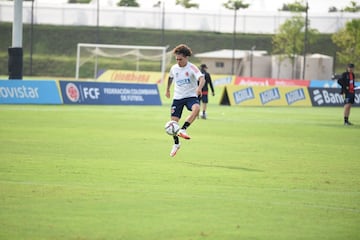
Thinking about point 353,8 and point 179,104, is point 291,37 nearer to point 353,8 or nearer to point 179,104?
point 353,8

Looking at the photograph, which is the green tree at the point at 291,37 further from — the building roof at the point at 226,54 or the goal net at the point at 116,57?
the goal net at the point at 116,57

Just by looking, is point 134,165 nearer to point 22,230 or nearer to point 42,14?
point 22,230

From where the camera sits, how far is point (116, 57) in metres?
76.4

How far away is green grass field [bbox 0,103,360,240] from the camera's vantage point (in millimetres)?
9406

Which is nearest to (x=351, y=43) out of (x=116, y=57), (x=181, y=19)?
(x=116, y=57)

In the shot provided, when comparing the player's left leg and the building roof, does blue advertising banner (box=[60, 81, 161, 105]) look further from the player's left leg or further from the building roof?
the building roof

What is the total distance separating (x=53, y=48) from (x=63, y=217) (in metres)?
83.7

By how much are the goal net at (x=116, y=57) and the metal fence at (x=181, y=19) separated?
51.7 feet

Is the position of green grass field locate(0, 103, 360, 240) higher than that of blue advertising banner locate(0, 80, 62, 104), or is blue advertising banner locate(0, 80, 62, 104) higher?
green grass field locate(0, 103, 360, 240)

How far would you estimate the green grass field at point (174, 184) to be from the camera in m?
Result: 9.41

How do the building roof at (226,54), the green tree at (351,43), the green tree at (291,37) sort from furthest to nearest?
the building roof at (226,54), the green tree at (291,37), the green tree at (351,43)

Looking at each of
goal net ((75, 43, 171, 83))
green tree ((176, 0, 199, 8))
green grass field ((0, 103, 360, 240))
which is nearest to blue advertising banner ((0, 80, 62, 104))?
green grass field ((0, 103, 360, 240))

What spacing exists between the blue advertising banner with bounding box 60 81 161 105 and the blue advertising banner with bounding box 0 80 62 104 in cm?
54

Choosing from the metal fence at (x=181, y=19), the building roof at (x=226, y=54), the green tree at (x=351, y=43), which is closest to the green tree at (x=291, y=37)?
the building roof at (x=226, y=54)
